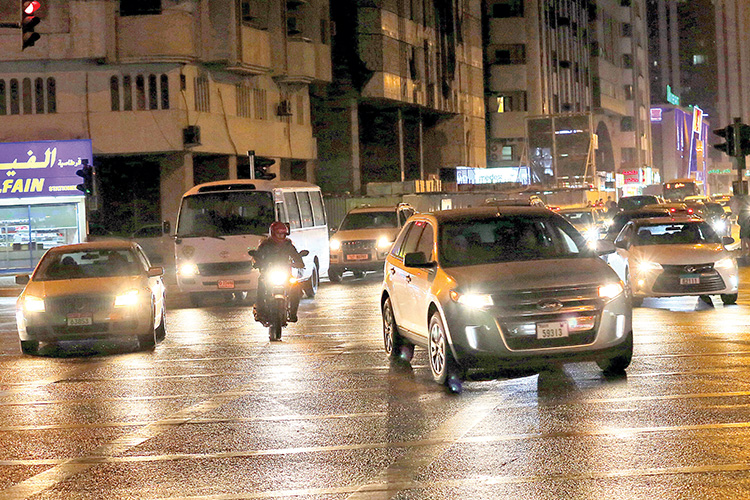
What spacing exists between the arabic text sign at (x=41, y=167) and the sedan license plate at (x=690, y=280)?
2766 cm

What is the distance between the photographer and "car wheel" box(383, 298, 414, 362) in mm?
13664

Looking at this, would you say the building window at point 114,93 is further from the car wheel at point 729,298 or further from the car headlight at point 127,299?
the car wheel at point 729,298

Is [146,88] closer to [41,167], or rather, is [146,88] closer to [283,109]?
[41,167]

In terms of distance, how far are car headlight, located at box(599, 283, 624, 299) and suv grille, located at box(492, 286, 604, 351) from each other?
0.55ft

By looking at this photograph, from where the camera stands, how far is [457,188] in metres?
80.2

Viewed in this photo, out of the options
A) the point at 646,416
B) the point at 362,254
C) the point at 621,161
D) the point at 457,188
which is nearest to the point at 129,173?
Result: the point at 362,254

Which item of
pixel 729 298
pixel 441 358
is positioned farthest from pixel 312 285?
pixel 441 358

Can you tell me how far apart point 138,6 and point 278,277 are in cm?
3305

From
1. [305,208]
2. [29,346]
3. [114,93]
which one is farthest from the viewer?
[114,93]

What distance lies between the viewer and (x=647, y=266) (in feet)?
64.5

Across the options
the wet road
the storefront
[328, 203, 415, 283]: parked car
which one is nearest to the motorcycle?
the wet road

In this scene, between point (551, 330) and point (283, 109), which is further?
point (283, 109)

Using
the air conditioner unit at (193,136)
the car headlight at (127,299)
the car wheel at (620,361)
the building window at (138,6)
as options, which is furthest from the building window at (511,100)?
the car wheel at (620,361)

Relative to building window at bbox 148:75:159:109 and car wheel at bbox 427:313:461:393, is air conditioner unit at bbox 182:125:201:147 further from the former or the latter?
car wheel at bbox 427:313:461:393
